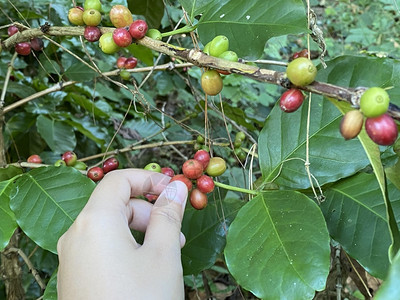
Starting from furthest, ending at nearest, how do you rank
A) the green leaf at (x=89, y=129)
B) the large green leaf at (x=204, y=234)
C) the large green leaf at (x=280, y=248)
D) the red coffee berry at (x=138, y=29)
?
1. the green leaf at (x=89, y=129)
2. the large green leaf at (x=204, y=234)
3. the red coffee berry at (x=138, y=29)
4. the large green leaf at (x=280, y=248)

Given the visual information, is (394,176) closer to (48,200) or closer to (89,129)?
(48,200)

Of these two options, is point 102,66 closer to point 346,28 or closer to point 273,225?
point 273,225

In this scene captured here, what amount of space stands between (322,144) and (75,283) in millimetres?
625

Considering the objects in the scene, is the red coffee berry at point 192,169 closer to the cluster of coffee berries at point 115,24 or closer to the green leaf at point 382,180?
the cluster of coffee berries at point 115,24

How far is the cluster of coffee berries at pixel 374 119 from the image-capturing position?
522mm

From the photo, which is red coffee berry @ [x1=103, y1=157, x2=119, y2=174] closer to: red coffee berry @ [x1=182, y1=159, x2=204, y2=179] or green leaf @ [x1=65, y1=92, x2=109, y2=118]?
red coffee berry @ [x1=182, y1=159, x2=204, y2=179]

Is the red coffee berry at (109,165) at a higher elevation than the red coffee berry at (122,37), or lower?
lower

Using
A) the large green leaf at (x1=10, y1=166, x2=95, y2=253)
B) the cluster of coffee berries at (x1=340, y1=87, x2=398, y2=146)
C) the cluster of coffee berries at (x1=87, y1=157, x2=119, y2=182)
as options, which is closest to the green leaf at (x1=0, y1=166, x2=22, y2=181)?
the large green leaf at (x1=10, y1=166, x2=95, y2=253)

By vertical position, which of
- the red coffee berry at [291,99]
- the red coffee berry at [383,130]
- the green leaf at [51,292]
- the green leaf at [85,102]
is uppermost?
the red coffee berry at [383,130]

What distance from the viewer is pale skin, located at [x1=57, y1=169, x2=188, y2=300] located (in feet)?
2.40

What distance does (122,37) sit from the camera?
907 mm

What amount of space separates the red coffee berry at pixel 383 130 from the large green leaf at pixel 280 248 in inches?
13.5

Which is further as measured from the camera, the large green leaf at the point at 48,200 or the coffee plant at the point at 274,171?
the large green leaf at the point at 48,200

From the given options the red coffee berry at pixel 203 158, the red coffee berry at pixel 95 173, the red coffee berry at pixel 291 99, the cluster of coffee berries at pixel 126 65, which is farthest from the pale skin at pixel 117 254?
the cluster of coffee berries at pixel 126 65
